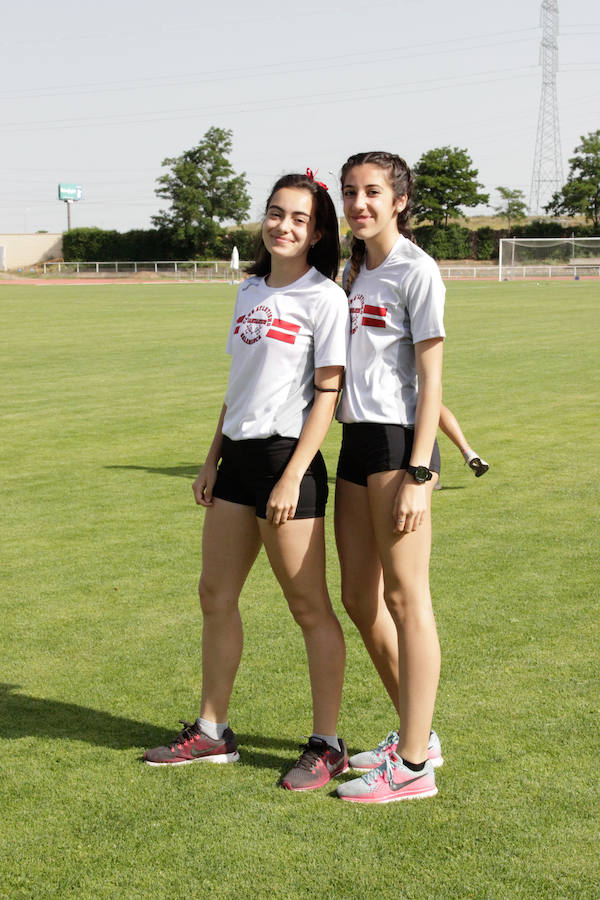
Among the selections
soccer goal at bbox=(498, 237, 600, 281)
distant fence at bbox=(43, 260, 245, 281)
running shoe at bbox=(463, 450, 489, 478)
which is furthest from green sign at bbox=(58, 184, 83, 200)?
running shoe at bbox=(463, 450, 489, 478)

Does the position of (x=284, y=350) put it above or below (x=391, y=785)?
above

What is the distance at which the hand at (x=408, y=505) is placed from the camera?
3211mm

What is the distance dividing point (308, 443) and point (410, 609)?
0.63 m

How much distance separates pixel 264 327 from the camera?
3365 millimetres

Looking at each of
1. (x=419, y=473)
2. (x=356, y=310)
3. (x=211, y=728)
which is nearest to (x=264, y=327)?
(x=356, y=310)

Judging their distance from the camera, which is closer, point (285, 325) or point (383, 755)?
point (285, 325)

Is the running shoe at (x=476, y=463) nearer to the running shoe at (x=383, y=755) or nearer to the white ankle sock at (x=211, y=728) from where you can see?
the running shoe at (x=383, y=755)

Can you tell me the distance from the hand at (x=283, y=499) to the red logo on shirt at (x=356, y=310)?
20.8 inches

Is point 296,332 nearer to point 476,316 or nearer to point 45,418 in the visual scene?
point 45,418

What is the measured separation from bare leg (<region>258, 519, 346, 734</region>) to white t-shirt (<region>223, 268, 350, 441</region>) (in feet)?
1.10

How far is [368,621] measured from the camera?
3596 mm

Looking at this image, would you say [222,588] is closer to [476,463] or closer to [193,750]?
[193,750]

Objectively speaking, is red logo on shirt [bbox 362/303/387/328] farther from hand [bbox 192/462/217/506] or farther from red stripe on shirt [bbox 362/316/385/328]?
hand [bbox 192/462/217/506]

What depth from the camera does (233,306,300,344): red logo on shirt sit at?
3338mm
